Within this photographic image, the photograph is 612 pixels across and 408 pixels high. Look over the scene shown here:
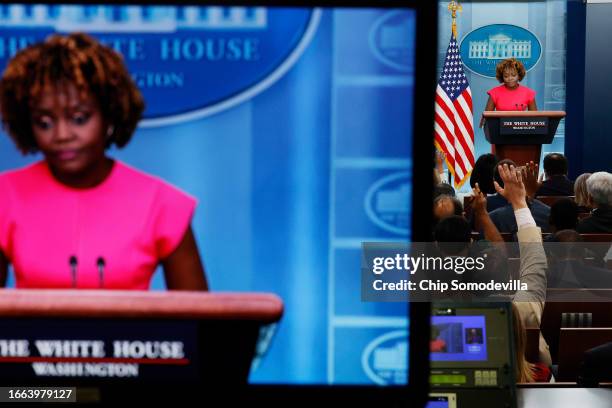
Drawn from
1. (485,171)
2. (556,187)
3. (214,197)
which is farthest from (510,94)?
(214,197)

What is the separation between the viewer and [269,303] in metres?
1.41

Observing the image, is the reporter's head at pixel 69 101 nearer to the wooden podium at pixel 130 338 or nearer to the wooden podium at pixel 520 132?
the wooden podium at pixel 130 338

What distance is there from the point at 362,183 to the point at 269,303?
224 mm

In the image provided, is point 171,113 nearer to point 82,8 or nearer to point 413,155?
point 82,8

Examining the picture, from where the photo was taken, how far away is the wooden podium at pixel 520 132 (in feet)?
34.2

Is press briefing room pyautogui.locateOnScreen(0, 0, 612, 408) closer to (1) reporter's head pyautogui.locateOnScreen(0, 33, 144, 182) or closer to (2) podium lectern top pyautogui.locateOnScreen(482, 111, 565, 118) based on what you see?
(1) reporter's head pyautogui.locateOnScreen(0, 33, 144, 182)

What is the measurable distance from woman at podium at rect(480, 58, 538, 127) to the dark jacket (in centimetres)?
232

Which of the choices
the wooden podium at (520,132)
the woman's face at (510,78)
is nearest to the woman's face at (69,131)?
the wooden podium at (520,132)

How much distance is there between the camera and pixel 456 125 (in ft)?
32.2

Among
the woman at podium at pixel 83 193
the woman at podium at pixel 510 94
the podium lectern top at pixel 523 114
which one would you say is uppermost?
the woman at podium at pixel 510 94

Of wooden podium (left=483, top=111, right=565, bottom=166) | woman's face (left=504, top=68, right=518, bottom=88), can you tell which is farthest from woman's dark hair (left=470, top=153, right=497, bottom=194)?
woman's face (left=504, top=68, right=518, bottom=88)

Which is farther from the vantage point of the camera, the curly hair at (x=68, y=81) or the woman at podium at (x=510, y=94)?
the woman at podium at (x=510, y=94)

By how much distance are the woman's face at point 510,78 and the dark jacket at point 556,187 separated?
252 cm

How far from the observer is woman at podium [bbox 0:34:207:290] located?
139cm
